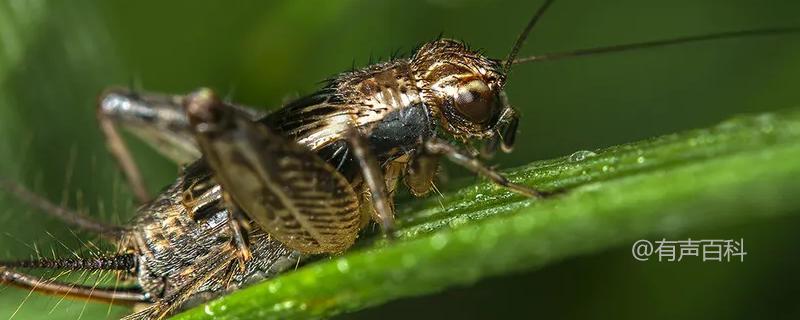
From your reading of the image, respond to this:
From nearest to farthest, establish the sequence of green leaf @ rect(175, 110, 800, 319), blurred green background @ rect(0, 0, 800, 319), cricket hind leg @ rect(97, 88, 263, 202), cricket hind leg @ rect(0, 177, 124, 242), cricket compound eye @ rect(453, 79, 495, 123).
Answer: green leaf @ rect(175, 110, 800, 319) → cricket hind leg @ rect(97, 88, 263, 202) → cricket hind leg @ rect(0, 177, 124, 242) → cricket compound eye @ rect(453, 79, 495, 123) → blurred green background @ rect(0, 0, 800, 319)

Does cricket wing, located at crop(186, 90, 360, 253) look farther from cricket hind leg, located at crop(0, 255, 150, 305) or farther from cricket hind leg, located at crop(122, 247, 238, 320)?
cricket hind leg, located at crop(0, 255, 150, 305)

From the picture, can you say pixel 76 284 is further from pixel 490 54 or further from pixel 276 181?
pixel 490 54

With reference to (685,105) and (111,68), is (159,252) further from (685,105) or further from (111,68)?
(685,105)

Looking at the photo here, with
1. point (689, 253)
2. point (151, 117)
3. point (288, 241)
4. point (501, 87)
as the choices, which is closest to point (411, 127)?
point (501, 87)

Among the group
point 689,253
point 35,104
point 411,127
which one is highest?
point 35,104

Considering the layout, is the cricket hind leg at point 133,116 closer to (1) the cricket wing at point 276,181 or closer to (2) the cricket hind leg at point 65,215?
(1) the cricket wing at point 276,181

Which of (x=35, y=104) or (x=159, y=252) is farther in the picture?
(x=35, y=104)

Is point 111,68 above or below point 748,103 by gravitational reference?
above

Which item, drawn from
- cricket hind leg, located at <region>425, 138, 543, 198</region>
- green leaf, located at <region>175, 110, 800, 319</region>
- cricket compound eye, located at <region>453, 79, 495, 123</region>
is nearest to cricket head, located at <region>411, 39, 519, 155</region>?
cricket compound eye, located at <region>453, 79, 495, 123</region>
